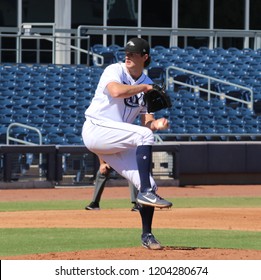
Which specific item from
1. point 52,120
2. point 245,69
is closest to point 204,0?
point 245,69

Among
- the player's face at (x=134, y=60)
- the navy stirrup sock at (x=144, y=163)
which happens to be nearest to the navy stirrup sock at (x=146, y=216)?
the navy stirrup sock at (x=144, y=163)

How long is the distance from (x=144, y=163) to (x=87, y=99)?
53.9 ft

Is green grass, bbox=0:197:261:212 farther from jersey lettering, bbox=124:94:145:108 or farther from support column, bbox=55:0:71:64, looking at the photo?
support column, bbox=55:0:71:64

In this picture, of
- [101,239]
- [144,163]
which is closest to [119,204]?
[101,239]

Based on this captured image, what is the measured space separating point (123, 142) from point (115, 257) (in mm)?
1223

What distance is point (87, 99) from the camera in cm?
2645

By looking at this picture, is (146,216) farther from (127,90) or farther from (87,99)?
(87,99)

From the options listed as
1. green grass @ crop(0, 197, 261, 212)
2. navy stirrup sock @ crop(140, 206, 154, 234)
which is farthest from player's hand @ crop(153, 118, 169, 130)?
green grass @ crop(0, 197, 261, 212)

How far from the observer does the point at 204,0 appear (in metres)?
32.9

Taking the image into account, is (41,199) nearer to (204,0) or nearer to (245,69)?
(245,69)

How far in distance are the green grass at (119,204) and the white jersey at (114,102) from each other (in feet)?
22.1

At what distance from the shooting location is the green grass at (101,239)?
11.2 meters

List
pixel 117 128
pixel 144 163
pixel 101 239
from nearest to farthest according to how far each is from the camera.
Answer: pixel 144 163
pixel 117 128
pixel 101 239

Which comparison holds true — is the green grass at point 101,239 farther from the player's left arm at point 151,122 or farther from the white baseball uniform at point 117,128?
the player's left arm at point 151,122
